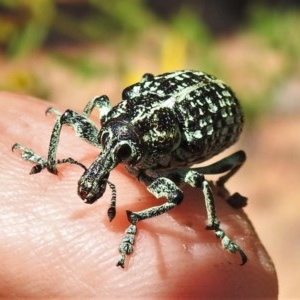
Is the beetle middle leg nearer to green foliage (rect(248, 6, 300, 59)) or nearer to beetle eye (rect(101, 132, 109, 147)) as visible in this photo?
beetle eye (rect(101, 132, 109, 147))

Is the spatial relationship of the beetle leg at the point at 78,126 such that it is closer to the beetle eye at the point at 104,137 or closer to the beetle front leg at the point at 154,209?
the beetle eye at the point at 104,137

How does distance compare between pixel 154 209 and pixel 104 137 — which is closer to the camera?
pixel 154 209

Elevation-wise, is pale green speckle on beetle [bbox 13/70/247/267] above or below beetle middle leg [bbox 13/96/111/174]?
above

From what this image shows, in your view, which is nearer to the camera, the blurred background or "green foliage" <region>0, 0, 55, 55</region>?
"green foliage" <region>0, 0, 55, 55</region>

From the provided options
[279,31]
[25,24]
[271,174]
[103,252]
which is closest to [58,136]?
[103,252]

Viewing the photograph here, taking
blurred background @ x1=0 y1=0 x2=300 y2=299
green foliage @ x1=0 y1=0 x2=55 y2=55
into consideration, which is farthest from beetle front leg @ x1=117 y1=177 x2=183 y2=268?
green foliage @ x1=0 y1=0 x2=55 y2=55

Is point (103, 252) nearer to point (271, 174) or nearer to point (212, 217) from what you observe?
point (212, 217)

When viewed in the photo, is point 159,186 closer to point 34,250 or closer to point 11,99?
point 34,250
